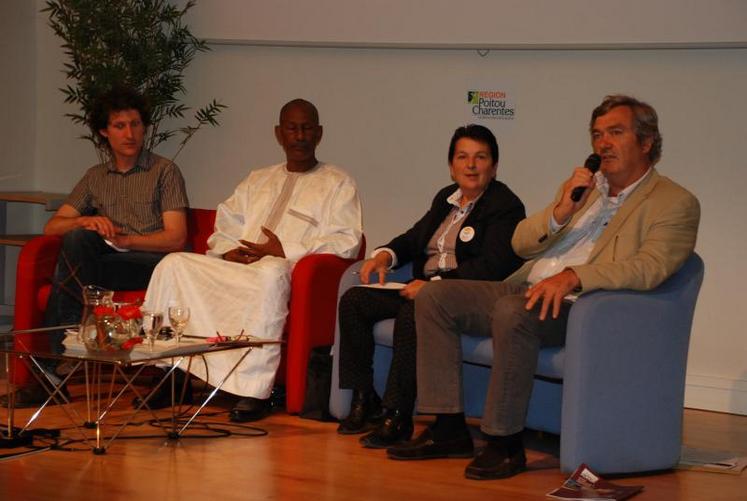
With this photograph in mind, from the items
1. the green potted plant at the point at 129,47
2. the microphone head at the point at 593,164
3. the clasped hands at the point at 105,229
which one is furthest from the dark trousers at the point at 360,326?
the green potted plant at the point at 129,47

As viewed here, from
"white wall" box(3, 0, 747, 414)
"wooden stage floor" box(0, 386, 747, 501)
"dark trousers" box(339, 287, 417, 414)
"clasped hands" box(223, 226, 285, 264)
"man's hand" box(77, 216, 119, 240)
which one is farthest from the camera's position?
"white wall" box(3, 0, 747, 414)

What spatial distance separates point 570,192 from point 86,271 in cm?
227

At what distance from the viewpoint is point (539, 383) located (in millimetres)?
4688

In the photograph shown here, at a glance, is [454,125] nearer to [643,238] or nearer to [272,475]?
[643,238]

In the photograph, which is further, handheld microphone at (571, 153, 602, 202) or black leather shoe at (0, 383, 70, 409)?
black leather shoe at (0, 383, 70, 409)

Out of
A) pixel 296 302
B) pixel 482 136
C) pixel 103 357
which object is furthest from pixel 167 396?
pixel 482 136

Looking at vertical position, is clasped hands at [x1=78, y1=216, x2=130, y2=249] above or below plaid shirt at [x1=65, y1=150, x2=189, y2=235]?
below

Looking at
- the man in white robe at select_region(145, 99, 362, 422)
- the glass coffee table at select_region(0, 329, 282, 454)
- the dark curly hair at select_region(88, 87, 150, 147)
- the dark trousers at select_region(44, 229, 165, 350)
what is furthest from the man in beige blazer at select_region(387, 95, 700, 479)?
the dark curly hair at select_region(88, 87, 150, 147)

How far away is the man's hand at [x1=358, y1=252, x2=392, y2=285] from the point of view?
489 cm

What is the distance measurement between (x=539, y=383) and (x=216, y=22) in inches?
131

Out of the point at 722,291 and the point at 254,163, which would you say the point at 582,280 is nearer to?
the point at 722,291

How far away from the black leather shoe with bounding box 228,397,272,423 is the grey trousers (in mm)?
1013

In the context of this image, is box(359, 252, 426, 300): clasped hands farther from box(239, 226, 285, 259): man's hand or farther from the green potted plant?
the green potted plant

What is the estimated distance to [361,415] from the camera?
476cm
